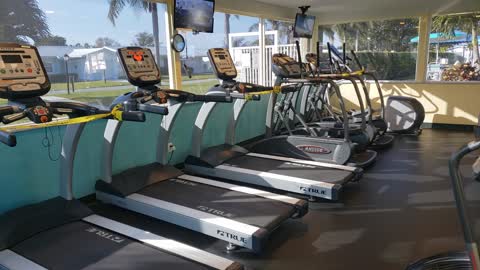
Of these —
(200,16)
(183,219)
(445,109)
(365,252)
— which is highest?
(200,16)

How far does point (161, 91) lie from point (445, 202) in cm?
306

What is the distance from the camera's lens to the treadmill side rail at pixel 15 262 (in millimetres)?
2166

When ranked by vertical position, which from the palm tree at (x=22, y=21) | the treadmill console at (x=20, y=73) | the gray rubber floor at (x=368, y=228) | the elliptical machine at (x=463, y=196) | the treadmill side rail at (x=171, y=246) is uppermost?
the palm tree at (x=22, y=21)

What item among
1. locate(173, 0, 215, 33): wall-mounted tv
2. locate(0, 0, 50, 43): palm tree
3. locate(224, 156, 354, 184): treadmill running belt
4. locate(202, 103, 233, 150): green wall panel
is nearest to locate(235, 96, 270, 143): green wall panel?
locate(202, 103, 233, 150): green wall panel

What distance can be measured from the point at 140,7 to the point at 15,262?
3222 mm

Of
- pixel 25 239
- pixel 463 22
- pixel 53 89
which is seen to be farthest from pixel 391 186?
pixel 463 22

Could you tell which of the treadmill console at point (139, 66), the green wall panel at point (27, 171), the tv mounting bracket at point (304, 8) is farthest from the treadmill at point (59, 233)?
the tv mounting bracket at point (304, 8)

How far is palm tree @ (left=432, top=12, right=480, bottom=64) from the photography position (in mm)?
6812

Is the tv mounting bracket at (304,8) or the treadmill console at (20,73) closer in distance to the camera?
the treadmill console at (20,73)

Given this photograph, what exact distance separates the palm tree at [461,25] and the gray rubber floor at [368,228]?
3.80m

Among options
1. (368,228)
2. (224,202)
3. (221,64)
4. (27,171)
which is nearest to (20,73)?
(27,171)

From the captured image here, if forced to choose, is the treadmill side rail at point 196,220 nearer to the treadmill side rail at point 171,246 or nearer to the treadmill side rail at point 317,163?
the treadmill side rail at point 171,246

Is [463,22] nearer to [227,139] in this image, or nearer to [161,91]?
[227,139]

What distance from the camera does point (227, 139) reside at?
4949mm
